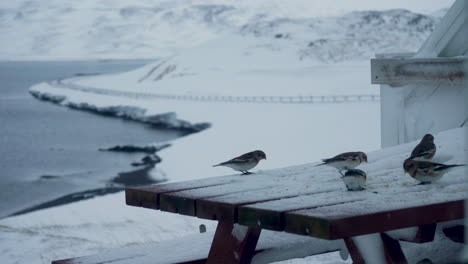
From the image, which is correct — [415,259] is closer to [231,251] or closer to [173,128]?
[231,251]

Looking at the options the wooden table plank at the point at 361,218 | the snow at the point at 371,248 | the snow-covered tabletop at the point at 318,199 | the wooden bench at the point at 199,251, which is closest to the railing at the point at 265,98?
the wooden bench at the point at 199,251

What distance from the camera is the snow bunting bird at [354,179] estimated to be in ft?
11.8

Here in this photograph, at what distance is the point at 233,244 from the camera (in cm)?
383

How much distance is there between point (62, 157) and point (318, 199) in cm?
3109

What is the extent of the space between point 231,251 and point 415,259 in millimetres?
1369

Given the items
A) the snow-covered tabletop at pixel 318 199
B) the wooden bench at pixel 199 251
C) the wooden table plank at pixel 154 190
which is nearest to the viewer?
the snow-covered tabletop at pixel 318 199

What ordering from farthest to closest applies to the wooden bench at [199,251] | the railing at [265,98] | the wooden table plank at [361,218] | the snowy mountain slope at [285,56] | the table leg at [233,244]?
the snowy mountain slope at [285,56] → the railing at [265,98] → the wooden bench at [199,251] → the table leg at [233,244] → the wooden table plank at [361,218]

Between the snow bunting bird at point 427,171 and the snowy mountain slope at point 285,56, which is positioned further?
the snowy mountain slope at point 285,56

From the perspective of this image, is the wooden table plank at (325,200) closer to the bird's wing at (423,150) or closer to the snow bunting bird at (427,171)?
the snow bunting bird at (427,171)

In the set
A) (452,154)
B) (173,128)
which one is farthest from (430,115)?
(173,128)

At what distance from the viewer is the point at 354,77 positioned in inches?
2426

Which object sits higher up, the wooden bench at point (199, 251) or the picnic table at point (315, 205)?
the picnic table at point (315, 205)

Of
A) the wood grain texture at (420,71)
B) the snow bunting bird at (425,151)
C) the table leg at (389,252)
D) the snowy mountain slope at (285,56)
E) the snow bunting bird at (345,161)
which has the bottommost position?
the snowy mountain slope at (285,56)

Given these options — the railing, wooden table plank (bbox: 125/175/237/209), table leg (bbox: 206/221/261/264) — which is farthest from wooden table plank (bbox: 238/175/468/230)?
the railing
